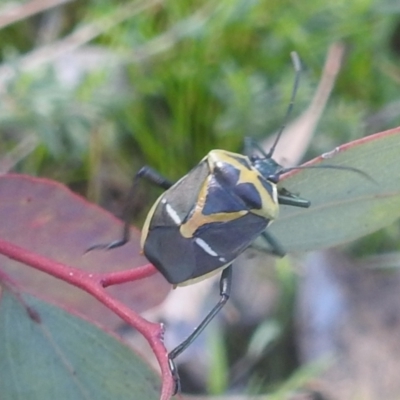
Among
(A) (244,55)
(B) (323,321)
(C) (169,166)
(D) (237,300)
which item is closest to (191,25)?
(A) (244,55)

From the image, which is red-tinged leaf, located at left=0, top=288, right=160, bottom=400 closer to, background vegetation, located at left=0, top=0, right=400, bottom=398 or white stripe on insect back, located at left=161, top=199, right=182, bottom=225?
white stripe on insect back, located at left=161, top=199, right=182, bottom=225

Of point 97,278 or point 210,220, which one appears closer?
point 97,278

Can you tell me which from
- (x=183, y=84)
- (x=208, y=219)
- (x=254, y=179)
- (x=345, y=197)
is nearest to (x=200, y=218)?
(x=208, y=219)

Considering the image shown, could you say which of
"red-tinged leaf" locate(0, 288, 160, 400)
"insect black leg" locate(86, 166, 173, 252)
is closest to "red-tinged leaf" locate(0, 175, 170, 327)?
"insect black leg" locate(86, 166, 173, 252)

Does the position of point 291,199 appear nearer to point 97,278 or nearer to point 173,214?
point 173,214

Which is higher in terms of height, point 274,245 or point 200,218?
point 200,218

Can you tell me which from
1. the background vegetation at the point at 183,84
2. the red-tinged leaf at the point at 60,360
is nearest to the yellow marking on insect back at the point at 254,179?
the red-tinged leaf at the point at 60,360
